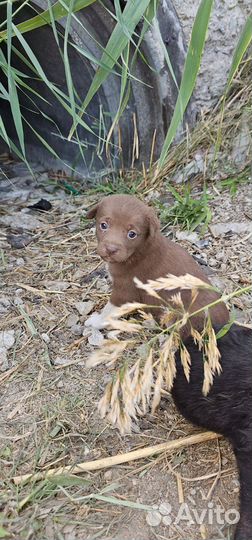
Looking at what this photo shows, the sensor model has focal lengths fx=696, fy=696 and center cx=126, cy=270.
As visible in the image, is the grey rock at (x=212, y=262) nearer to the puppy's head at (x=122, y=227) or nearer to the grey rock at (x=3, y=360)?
the puppy's head at (x=122, y=227)

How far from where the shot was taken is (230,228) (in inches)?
157

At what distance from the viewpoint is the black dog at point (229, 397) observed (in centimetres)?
237

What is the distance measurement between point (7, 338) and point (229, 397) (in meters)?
1.14

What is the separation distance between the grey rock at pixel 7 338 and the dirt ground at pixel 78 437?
0.08ft

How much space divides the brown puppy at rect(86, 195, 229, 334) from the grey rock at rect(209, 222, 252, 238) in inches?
34.8

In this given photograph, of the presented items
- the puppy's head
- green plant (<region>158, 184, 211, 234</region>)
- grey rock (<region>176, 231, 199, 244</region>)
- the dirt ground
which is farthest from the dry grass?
the puppy's head

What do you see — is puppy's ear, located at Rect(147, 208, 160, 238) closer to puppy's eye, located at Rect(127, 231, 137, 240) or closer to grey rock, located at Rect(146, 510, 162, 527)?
puppy's eye, located at Rect(127, 231, 137, 240)

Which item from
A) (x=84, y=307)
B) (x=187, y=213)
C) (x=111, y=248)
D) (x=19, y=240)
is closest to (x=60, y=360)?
(x=84, y=307)

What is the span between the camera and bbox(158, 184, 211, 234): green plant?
4016 mm

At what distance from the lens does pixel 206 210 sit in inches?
158

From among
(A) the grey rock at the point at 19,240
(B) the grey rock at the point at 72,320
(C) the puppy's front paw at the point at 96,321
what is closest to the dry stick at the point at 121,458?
(C) the puppy's front paw at the point at 96,321

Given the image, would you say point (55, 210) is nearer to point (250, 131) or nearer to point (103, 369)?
point (250, 131)

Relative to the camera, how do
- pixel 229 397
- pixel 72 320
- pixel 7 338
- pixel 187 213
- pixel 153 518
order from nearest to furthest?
1. pixel 153 518
2. pixel 229 397
3. pixel 7 338
4. pixel 72 320
5. pixel 187 213

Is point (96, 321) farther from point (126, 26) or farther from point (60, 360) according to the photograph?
point (126, 26)
